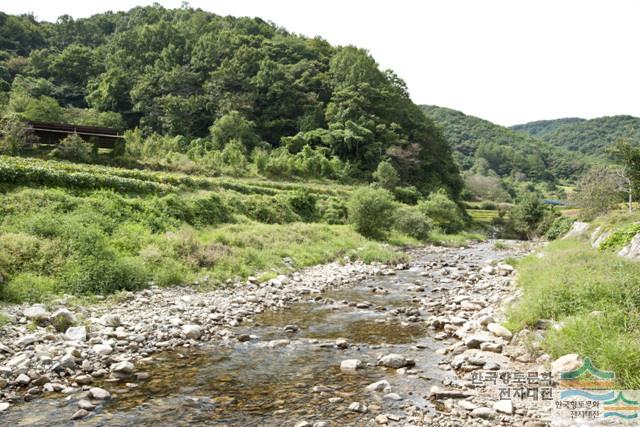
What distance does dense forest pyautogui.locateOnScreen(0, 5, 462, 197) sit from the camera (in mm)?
68062

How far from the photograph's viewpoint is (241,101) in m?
83.8

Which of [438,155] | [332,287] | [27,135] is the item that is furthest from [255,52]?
[332,287]

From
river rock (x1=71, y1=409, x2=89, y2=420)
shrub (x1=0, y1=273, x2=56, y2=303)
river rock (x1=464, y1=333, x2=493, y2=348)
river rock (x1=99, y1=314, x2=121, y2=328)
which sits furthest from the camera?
shrub (x1=0, y1=273, x2=56, y2=303)

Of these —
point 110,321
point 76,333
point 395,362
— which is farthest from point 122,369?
point 395,362

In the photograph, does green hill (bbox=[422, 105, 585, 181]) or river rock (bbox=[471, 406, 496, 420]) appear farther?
green hill (bbox=[422, 105, 585, 181])

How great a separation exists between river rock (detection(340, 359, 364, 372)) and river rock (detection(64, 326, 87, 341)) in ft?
22.0

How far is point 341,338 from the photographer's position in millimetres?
12883

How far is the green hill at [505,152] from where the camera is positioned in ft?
501

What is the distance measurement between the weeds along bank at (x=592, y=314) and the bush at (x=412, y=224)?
29528mm

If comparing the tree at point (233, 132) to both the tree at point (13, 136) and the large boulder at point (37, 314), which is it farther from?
the large boulder at point (37, 314)

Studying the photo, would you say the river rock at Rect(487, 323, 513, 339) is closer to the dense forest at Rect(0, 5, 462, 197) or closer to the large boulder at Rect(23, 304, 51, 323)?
the large boulder at Rect(23, 304, 51, 323)

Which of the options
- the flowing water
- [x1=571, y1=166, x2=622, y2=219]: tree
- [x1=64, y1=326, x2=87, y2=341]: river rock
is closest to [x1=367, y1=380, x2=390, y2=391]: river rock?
the flowing water

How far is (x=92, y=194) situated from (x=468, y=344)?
2312 centimetres

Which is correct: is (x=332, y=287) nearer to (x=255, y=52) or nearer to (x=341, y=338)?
(x=341, y=338)
